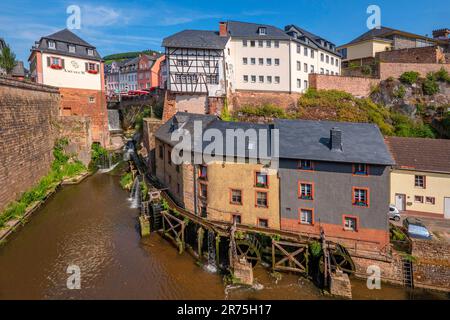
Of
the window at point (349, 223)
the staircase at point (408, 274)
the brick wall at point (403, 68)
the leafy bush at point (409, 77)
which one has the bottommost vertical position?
the staircase at point (408, 274)

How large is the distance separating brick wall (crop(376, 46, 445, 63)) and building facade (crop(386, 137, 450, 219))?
79.2 ft

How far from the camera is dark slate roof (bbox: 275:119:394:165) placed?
17203 millimetres

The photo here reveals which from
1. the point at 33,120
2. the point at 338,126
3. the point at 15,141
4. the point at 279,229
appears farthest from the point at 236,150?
the point at 33,120

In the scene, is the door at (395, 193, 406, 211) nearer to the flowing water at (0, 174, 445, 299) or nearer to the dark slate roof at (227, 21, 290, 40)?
the flowing water at (0, 174, 445, 299)

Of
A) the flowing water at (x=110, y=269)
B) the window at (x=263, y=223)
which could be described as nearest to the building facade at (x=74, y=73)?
the flowing water at (x=110, y=269)

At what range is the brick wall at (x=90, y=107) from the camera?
36906 mm

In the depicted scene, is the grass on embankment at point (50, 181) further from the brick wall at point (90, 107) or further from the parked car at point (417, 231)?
the parked car at point (417, 231)

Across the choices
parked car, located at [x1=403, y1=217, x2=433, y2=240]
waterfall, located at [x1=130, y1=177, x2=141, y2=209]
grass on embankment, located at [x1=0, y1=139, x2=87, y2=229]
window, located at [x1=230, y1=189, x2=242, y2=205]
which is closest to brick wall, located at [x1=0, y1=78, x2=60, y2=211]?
grass on embankment, located at [x1=0, y1=139, x2=87, y2=229]

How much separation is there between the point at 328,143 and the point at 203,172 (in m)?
7.76

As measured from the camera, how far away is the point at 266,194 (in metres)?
18.9

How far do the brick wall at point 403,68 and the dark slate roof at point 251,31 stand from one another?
14.7m

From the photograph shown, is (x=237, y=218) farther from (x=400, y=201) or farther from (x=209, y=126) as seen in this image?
(x=400, y=201)

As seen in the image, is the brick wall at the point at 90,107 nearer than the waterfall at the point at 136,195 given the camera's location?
No

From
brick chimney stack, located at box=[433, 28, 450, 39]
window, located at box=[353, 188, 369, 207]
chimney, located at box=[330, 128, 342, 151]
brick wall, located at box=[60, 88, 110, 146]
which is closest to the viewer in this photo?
window, located at box=[353, 188, 369, 207]
